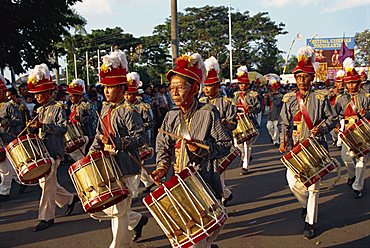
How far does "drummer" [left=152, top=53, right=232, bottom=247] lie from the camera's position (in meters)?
3.85

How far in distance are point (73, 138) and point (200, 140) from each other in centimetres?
511

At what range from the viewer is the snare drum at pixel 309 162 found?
5.15 m

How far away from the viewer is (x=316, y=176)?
5152mm

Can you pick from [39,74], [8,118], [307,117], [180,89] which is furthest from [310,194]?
[8,118]

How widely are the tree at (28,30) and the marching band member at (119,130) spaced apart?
10577 mm

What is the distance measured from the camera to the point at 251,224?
600cm

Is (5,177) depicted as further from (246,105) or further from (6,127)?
(246,105)

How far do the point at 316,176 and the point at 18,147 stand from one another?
394cm

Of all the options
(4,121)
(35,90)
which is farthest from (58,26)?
(35,90)

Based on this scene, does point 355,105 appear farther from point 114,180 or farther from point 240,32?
point 240,32

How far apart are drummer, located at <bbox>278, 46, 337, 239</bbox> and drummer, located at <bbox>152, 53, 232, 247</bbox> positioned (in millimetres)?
1842

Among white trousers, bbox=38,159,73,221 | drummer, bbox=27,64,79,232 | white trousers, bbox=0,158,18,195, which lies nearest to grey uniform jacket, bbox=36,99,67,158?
drummer, bbox=27,64,79,232

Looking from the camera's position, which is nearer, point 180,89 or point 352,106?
point 180,89

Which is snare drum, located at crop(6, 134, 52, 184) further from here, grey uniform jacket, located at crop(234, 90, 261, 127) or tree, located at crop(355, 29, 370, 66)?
tree, located at crop(355, 29, 370, 66)
